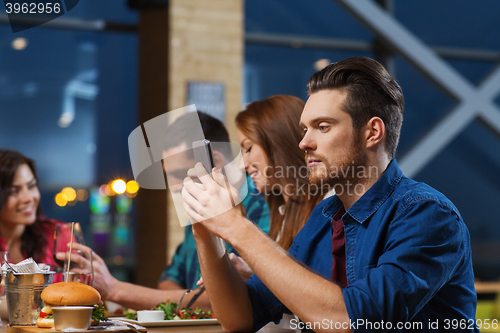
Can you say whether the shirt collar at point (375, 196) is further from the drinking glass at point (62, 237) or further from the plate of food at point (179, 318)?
the drinking glass at point (62, 237)

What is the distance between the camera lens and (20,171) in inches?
106

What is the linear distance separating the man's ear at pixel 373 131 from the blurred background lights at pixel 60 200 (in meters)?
4.30

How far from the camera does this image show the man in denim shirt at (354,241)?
3.57 ft

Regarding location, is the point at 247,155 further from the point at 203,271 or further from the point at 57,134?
the point at 57,134

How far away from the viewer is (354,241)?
1308 millimetres

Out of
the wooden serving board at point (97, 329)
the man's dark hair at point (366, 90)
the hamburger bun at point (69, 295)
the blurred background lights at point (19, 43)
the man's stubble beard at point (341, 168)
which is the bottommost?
the wooden serving board at point (97, 329)

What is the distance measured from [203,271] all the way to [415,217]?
531 mm

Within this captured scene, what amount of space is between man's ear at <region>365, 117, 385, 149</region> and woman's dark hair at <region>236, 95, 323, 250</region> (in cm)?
63

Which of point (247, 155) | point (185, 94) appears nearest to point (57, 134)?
point (185, 94)

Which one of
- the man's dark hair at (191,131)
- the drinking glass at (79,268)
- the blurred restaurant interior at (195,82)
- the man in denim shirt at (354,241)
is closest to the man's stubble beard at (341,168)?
the man in denim shirt at (354,241)

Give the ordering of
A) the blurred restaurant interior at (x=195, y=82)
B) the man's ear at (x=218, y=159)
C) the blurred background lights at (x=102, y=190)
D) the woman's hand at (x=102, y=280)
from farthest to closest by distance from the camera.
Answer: the blurred background lights at (x=102, y=190) → the blurred restaurant interior at (x=195, y=82) → the woman's hand at (x=102, y=280) → the man's ear at (x=218, y=159)

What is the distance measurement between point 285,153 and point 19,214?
138 cm

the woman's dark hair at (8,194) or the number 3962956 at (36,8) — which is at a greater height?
the number 3962956 at (36,8)

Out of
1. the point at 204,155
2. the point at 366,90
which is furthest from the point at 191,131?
the point at 366,90
